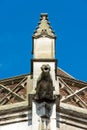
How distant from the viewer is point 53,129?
18109mm

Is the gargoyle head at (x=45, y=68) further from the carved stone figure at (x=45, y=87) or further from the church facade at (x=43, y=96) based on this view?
the carved stone figure at (x=45, y=87)

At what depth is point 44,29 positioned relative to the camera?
20500 millimetres

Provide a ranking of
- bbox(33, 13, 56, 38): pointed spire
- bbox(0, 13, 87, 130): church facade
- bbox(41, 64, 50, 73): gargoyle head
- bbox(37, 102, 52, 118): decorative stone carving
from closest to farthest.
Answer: bbox(41, 64, 50, 73): gargoyle head → bbox(37, 102, 52, 118): decorative stone carving → bbox(0, 13, 87, 130): church facade → bbox(33, 13, 56, 38): pointed spire

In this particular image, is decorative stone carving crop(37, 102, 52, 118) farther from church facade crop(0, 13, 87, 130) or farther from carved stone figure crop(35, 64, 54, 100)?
carved stone figure crop(35, 64, 54, 100)

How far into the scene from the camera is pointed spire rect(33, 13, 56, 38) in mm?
20328

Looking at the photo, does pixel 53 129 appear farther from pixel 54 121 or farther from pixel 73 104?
pixel 73 104

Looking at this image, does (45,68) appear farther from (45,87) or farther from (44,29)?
(44,29)

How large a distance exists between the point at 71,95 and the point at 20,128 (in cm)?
168

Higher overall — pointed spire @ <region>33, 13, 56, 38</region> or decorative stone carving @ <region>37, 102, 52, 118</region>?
pointed spire @ <region>33, 13, 56, 38</region>

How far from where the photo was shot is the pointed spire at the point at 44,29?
2033 centimetres

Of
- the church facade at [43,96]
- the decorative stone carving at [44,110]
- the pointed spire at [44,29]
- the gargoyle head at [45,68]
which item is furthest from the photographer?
the pointed spire at [44,29]

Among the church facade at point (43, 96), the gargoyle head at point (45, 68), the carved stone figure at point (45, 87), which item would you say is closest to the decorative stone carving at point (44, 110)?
the church facade at point (43, 96)

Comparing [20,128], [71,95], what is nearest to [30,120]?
[20,128]

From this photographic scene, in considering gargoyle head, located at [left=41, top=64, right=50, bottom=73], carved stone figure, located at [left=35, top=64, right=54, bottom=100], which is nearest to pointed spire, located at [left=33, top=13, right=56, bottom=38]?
carved stone figure, located at [left=35, top=64, right=54, bottom=100]
